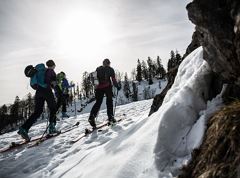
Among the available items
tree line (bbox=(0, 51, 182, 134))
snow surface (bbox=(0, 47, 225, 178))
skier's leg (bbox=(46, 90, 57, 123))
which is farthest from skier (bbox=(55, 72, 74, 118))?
tree line (bbox=(0, 51, 182, 134))

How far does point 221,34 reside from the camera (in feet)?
12.4

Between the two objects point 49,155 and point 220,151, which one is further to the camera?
point 49,155

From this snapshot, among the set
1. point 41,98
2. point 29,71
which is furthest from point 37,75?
point 41,98

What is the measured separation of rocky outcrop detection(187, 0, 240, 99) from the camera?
12.0 feet

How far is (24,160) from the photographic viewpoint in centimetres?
702

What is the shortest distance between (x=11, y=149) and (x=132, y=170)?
576cm

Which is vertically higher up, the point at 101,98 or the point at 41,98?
the point at 41,98

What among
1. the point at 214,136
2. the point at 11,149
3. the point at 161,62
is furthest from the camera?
the point at 161,62

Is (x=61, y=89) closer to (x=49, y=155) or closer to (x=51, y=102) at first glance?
(x=51, y=102)

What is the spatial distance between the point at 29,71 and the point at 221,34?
6679 mm

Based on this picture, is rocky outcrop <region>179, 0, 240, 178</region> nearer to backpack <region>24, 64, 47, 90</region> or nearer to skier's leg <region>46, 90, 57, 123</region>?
backpack <region>24, 64, 47, 90</region>

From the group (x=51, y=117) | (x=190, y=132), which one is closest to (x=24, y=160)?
(x=51, y=117)

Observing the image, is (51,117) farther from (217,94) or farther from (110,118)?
(217,94)

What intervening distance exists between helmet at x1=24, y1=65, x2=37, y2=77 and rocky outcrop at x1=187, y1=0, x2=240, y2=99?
20.0 ft
